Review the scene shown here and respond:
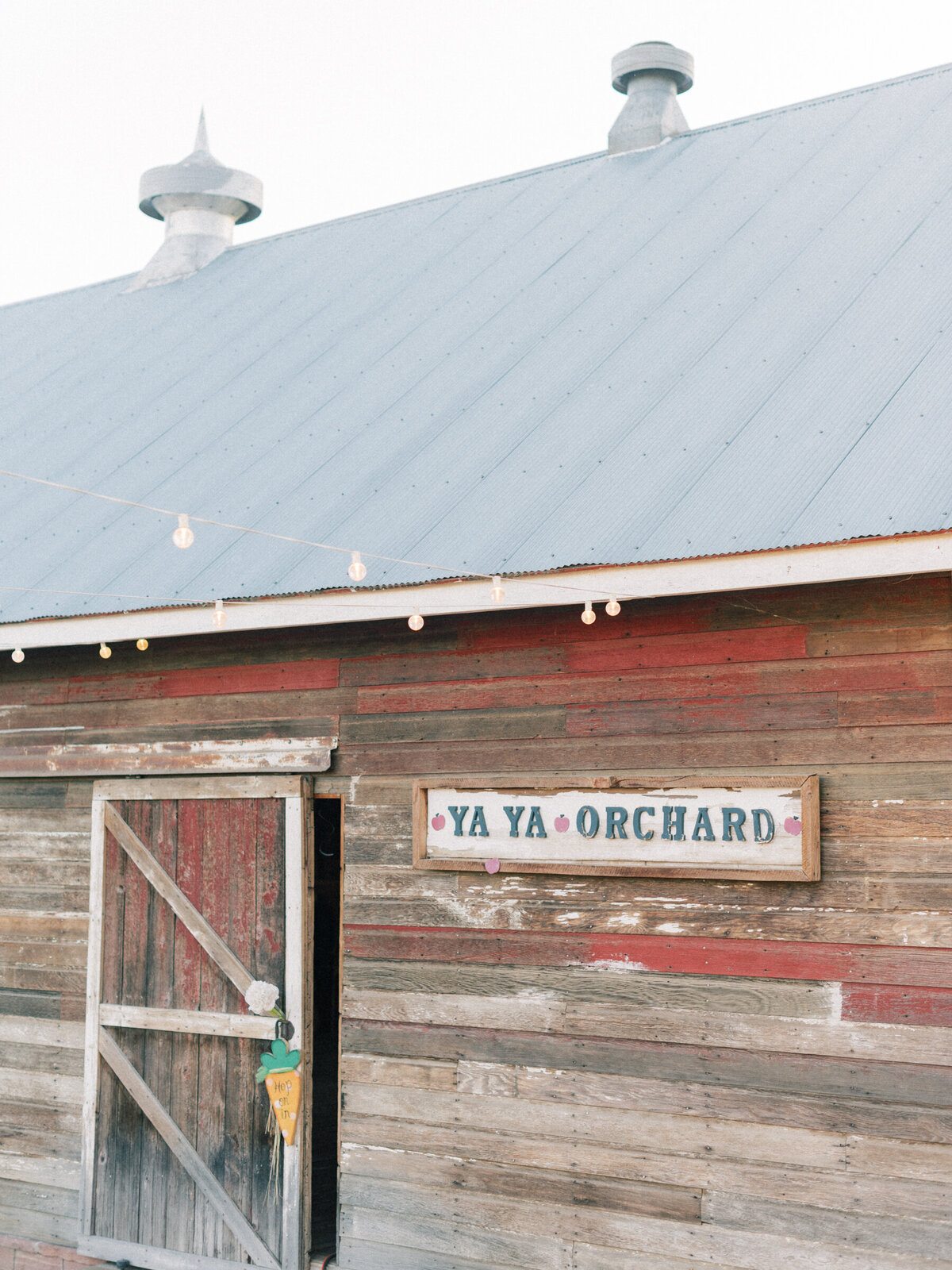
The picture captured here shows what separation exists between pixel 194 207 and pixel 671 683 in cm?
752

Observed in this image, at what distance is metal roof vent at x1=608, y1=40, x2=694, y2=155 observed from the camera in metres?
9.61

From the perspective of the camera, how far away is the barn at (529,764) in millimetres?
5297

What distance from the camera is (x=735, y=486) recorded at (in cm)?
553

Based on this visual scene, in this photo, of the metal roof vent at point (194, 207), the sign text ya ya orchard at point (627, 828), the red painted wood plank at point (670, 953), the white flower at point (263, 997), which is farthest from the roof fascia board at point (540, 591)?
the metal roof vent at point (194, 207)

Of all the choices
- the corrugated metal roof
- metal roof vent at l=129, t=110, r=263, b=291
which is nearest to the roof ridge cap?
the corrugated metal roof

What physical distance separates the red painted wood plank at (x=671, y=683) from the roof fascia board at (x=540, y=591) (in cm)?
36

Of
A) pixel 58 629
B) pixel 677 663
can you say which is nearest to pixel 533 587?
pixel 677 663

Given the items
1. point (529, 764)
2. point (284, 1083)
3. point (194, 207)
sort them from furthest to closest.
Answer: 1. point (194, 207)
2. point (284, 1083)
3. point (529, 764)

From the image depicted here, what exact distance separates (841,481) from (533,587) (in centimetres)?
121

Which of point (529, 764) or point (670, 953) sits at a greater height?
point (529, 764)

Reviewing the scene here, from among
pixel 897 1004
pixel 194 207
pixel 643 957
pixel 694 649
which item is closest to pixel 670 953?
pixel 643 957

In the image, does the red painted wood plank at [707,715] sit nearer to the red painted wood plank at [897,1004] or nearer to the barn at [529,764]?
the barn at [529,764]

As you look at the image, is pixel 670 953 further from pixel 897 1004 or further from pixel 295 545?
pixel 295 545

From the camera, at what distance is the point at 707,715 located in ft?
18.7
